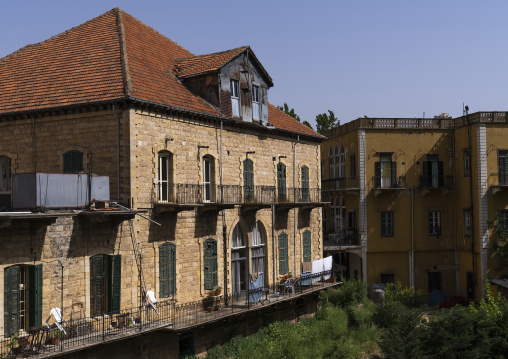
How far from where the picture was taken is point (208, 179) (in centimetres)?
2634

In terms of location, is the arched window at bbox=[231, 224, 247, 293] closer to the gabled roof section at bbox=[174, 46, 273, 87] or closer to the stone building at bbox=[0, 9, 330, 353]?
the stone building at bbox=[0, 9, 330, 353]

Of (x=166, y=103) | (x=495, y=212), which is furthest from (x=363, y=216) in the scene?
(x=166, y=103)

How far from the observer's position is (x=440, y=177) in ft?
127

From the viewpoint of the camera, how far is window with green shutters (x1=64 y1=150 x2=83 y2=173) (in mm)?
22562

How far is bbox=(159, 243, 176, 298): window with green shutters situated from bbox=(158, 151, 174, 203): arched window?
184cm

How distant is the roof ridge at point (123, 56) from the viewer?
21891 millimetres

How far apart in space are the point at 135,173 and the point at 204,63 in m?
7.59

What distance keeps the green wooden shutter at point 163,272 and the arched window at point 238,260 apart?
16.3 ft

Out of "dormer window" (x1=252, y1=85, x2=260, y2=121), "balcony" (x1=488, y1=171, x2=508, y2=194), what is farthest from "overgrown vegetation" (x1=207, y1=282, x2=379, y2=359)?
"balcony" (x1=488, y1=171, x2=508, y2=194)

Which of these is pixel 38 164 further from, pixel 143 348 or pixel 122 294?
pixel 143 348

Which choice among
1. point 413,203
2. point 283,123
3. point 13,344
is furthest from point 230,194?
point 413,203

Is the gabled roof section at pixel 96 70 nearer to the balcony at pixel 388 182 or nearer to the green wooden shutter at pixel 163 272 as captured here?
the green wooden shutter at pixel 163 272

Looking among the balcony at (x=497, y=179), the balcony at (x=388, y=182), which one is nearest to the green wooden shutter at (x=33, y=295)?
the balcony at (x=388, y=182)

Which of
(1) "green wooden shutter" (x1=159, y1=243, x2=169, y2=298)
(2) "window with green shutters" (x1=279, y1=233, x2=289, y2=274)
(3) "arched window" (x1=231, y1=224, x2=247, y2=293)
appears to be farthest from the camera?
(2) "window with green shutters" (x1=279, y1=233, x2=289, y2=274)
